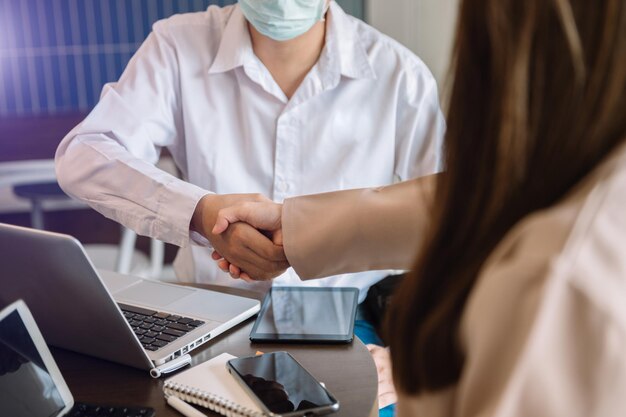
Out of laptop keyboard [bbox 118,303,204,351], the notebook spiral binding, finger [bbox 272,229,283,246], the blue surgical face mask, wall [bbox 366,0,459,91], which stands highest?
the blue surgical face mask

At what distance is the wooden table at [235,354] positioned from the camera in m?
0.87

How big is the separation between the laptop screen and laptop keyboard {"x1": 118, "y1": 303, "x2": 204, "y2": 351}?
0.19m

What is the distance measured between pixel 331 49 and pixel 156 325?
75 cm

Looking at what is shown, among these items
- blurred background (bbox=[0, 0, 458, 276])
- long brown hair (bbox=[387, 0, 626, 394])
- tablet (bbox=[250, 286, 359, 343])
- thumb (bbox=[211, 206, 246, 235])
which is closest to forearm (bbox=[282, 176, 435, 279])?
tablet (bbox=[250, 286, 359, 343])

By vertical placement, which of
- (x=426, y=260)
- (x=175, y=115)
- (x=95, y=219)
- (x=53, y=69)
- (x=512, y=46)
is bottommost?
(x=95, y=219)

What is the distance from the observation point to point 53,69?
10.5 feet

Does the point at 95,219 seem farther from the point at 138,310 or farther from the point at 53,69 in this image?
the point at 138,310

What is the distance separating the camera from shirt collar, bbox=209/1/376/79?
154cm

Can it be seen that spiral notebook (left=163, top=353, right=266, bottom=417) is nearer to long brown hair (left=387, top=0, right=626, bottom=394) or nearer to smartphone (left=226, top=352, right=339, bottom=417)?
smartphone (left=226, top=352, right=339, bottom=417)

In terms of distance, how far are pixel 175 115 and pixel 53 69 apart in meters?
1.84

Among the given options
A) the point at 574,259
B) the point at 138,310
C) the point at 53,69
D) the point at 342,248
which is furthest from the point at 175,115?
the point at 53,69

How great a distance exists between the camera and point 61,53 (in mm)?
3174

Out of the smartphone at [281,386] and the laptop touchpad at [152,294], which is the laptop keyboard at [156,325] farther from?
the smartphone at [281,386]

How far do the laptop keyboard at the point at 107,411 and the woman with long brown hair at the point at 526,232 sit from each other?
14.9 inches
